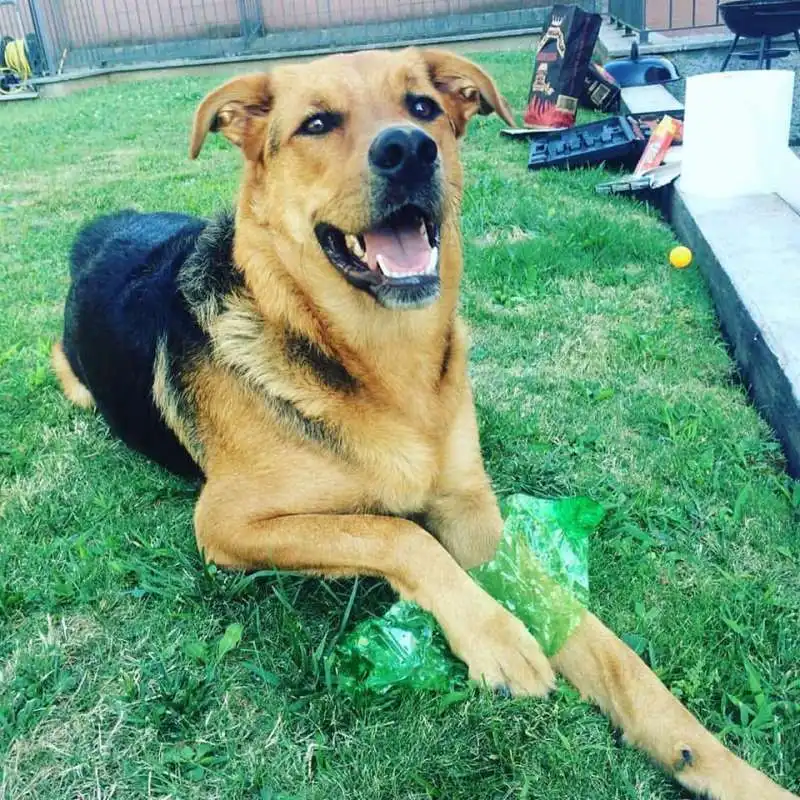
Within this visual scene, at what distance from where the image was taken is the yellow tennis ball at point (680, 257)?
5.43m

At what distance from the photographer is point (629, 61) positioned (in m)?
10.1

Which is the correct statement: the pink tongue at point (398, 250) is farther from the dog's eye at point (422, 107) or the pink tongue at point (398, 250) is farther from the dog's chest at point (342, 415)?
the dog's eye at point (422, 107)

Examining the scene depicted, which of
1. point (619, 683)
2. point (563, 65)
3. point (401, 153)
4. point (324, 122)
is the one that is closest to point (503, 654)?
point (619, 683)

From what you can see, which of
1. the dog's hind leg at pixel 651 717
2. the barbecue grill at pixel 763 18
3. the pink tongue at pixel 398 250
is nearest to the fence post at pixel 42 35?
the barbecue grill at pixel 763 18

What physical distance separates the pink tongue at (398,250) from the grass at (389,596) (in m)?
1.03

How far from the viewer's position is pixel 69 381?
13.9ft

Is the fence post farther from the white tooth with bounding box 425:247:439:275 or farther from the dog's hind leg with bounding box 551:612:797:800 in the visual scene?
the dog's hind leg with bounding box 551:612:797:800

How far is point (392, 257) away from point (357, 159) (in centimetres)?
32

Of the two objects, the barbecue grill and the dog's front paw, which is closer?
the dog's front paw

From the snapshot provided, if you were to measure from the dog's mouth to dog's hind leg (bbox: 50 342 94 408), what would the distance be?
1.77m

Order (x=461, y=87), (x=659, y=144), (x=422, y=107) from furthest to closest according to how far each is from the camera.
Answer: (x=659, y=144) → (x=461, y=87) → (x=422, y=107)

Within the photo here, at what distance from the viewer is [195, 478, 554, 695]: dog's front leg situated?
2340 mm

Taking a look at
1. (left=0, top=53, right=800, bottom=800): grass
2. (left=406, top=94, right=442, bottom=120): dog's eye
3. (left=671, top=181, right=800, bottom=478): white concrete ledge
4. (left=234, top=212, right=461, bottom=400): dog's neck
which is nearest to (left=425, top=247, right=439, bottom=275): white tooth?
(left=234, top=212, right=461, bottom=400): dog's neck

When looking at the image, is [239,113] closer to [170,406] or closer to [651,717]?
[170,406]
